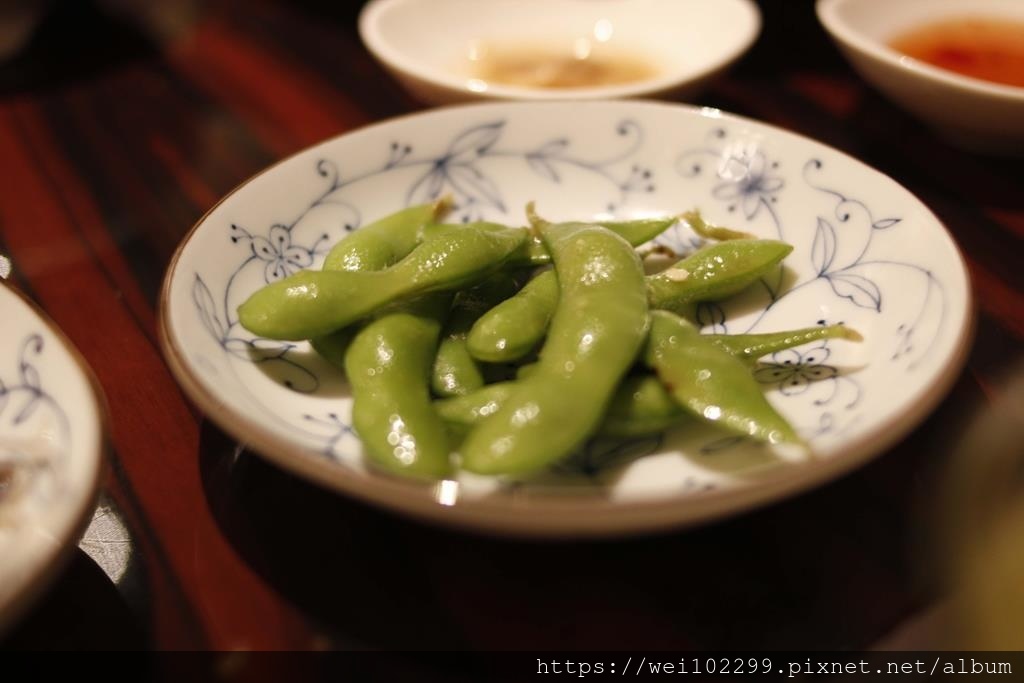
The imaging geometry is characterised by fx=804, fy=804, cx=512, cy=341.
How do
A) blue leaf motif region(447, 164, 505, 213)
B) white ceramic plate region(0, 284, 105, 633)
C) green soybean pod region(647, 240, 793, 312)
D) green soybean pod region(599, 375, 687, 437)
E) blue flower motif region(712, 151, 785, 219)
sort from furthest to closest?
blue leaf motif region(447, 164, 505, 213) → blue flower motif region(712, 151, 785, 219) → green soybean pod region(647, 240, 793, 312) → green soybean pod region(599, 375, 687, 437) → white ceramic plate region(0, 284, 105, 633)

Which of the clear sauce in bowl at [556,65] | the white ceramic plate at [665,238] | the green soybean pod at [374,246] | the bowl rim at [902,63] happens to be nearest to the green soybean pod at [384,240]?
the green soybean pod at [374,246]

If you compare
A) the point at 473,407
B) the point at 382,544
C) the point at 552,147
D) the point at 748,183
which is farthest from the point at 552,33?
the point at 382,544

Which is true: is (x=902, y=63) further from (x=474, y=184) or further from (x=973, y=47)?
(x=474, y=184)

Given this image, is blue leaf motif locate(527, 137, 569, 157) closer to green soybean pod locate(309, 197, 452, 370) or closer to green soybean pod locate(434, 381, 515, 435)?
green soybean pod locate(309, 197, 452, 370)

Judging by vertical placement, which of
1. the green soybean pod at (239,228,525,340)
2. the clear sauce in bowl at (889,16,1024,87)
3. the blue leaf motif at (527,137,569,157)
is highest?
the green soybean pod at (239,228,525,340)

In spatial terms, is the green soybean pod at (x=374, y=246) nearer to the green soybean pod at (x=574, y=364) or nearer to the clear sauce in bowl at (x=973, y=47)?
the green soybean pod at (x=574, y=364)

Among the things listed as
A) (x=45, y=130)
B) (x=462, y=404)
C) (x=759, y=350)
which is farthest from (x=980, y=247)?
(x=45, y=130)

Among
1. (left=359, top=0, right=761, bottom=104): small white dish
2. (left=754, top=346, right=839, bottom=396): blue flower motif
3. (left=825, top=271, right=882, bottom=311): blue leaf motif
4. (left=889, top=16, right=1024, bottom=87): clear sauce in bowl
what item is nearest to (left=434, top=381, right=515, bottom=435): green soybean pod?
(left=754, top=346, right=839, bottom=396): blue flower motif
